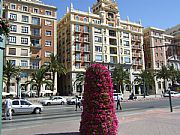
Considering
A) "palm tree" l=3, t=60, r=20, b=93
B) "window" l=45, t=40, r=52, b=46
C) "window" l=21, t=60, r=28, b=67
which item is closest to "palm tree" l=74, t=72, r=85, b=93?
"window" l=45, t=40, r=52, b=46

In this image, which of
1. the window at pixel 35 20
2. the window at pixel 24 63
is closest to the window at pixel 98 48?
the window at pixel 35 20

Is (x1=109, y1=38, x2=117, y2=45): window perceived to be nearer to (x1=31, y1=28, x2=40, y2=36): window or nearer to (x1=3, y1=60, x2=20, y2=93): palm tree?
(x1=31, y1=28, x2=40, y2=36): window

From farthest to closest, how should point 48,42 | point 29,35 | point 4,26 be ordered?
1. point 48,42
2. point 29,35
3. point 4,26

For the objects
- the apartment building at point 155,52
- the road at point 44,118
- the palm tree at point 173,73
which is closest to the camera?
the road at point 44,118

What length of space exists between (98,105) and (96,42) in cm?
5620

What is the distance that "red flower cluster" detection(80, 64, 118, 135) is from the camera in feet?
23.1

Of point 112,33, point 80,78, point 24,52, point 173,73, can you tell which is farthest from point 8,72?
point 173,73

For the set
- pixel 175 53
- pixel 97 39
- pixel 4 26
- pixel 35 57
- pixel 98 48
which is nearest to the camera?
pixel 4 26

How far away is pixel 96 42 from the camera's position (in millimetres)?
62688

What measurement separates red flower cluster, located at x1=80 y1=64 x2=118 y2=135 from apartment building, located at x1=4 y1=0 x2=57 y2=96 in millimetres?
44395

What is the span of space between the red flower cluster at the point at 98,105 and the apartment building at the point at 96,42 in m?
49.0

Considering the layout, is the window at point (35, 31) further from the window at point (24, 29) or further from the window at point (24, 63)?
the window at point (24, 63)

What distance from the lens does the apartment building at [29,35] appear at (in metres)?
50.7

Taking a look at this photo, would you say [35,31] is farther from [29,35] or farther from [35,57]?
[35,57]
